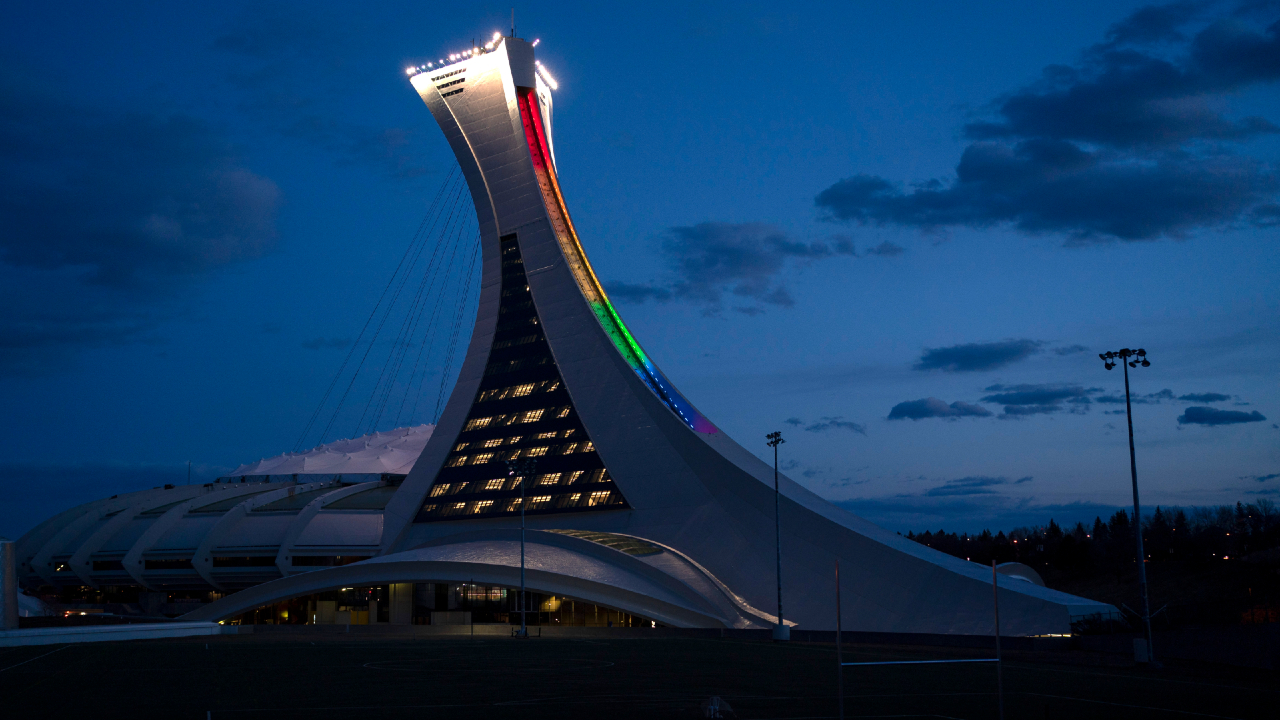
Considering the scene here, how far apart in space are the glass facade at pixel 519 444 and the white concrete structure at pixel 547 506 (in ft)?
0.36

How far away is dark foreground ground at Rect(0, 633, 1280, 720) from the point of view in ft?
51.2

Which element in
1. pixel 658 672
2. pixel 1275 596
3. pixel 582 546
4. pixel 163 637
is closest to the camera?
pixel 658 672

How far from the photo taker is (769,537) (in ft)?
159

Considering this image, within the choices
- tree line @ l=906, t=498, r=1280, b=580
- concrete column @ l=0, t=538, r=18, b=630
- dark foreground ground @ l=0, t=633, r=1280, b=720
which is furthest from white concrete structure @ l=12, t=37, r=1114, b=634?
tree line @ l=906, t=498, r=1280, b=580

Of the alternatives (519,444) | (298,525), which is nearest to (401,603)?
(519,444)

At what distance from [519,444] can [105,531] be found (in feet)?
94.6

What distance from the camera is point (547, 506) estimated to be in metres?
52.9

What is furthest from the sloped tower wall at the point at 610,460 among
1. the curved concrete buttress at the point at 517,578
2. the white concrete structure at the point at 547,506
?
the curved concrete buttress at the point at 517,578

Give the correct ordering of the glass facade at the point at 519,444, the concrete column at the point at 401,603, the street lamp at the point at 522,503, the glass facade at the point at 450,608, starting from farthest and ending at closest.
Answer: the glass facade at the point at 519,444 < the concrete column at the point at 401,603 < the glass facade at the point at 450,608 < the street lamp at the point at 522,503

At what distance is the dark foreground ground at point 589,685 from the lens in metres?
15.6

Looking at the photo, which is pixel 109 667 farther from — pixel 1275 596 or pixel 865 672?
pixel 1275 596

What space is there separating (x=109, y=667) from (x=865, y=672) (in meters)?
18.7

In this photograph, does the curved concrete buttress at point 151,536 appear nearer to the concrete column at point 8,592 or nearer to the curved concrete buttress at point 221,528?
the curved concrete buttress at point 221,528

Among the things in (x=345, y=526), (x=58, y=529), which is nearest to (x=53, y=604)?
(x=58, y=529)
